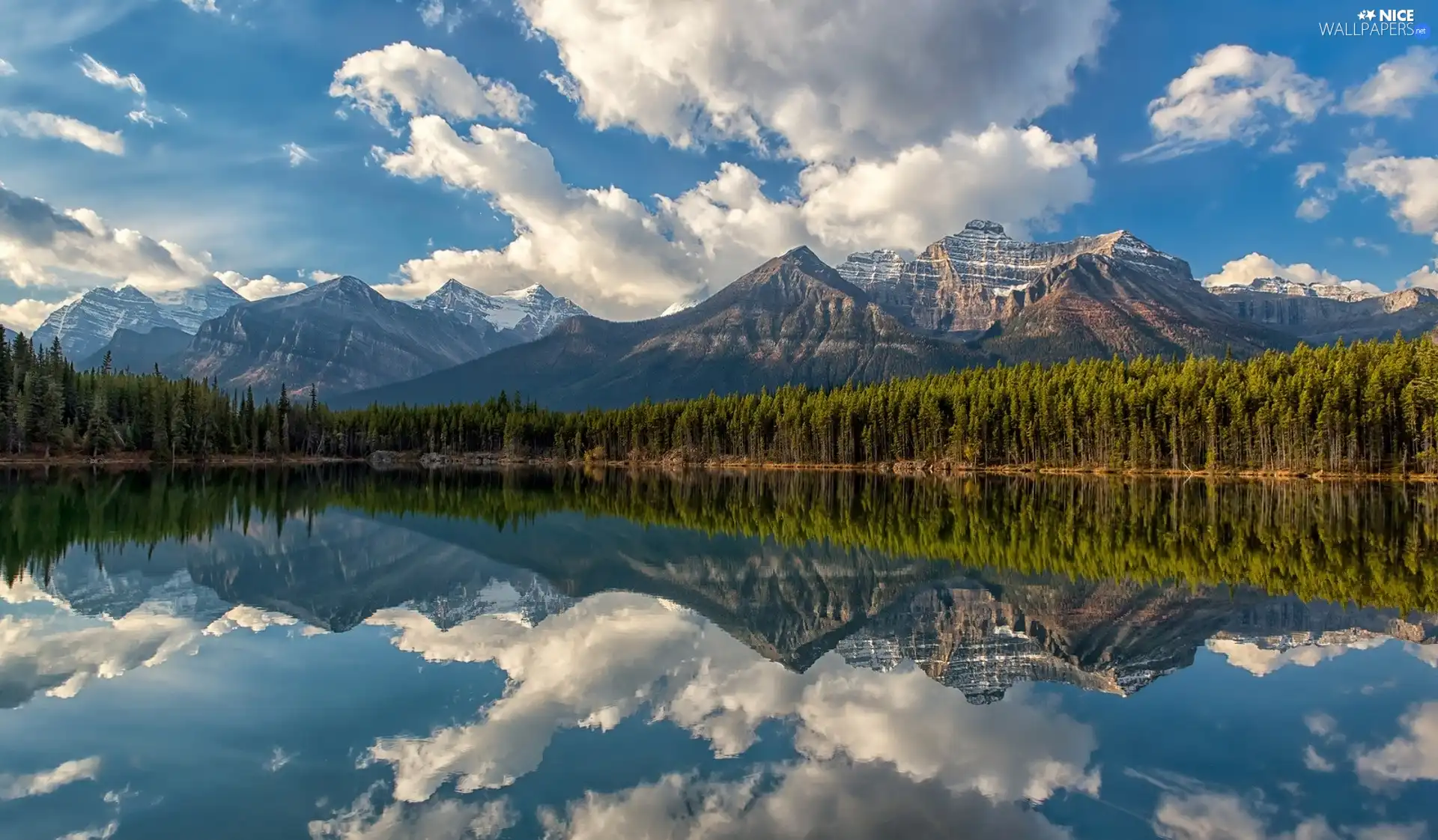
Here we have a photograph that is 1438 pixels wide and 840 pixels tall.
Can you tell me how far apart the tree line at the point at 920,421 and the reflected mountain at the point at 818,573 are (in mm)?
36922

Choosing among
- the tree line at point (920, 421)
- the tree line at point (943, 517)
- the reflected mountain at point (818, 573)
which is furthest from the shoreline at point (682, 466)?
the reflected mountain at point (818, 573)

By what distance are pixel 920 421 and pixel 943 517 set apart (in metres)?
79.3

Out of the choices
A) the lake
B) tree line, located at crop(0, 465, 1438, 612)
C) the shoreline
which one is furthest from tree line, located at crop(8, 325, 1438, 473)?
the lake

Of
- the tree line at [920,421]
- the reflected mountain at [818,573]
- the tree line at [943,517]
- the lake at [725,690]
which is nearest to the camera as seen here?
the lake at [725,690]

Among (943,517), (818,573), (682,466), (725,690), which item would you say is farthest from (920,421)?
(725,690)

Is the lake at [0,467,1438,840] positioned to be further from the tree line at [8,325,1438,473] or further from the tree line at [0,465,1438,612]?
the tree line at [8,325,1438,473]

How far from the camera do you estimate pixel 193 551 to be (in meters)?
34.7

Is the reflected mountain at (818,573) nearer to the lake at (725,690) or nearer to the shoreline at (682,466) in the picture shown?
the lake at (725,690)

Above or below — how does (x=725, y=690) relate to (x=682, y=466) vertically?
above

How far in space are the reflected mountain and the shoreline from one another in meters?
35.0

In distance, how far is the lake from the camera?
10.1m

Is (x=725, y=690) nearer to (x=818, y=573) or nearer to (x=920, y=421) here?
(x=818, y=573)

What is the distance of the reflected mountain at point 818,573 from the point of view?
1964 centimetres

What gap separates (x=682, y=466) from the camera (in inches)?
5989
